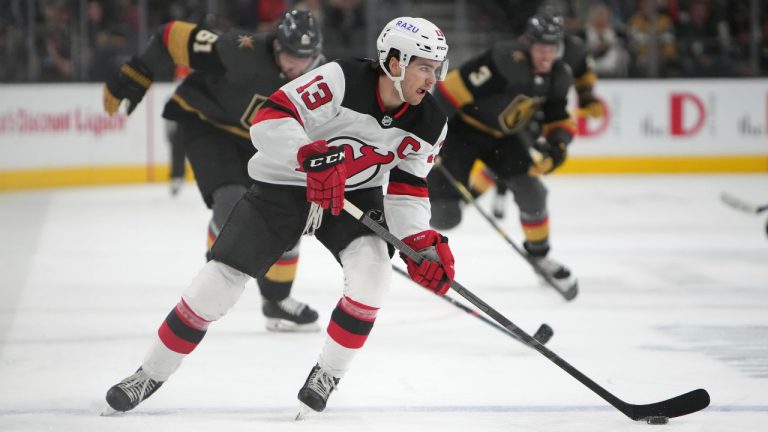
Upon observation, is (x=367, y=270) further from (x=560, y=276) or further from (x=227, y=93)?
(x=560, y=276)

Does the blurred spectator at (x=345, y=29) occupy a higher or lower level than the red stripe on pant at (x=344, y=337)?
lower

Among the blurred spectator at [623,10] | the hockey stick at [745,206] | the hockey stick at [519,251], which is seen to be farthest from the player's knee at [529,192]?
the blurred spectator at [623,10]

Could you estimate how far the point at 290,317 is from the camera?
175 inches

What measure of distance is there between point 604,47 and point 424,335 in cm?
625

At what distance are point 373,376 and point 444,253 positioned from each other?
717 millimetres

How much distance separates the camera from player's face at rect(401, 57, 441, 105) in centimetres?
311

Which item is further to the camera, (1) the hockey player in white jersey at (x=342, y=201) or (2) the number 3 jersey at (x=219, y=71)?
(2) the number 3 jersey at (x=219, y=71)

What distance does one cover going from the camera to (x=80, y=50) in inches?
372

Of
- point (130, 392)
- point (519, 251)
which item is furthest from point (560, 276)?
point (130, 392)

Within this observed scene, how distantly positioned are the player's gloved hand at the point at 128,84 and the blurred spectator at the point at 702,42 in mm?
6743

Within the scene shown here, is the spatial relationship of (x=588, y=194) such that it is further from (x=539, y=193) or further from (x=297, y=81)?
(x=297, y=81)

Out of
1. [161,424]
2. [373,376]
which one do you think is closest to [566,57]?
[373,376]

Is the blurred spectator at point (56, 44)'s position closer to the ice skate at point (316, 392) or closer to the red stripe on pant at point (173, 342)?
the red stripe on pant at point (173, 342)

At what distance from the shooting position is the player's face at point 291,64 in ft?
13.5
